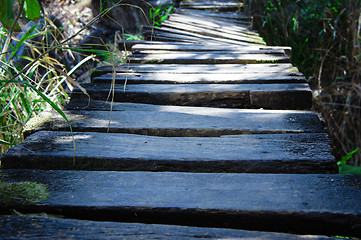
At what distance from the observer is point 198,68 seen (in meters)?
2.53

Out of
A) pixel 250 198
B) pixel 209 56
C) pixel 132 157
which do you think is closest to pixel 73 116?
pixel 132 157

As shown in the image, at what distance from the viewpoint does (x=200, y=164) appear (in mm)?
1156

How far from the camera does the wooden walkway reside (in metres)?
0.87

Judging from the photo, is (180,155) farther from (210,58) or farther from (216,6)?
(216,6)

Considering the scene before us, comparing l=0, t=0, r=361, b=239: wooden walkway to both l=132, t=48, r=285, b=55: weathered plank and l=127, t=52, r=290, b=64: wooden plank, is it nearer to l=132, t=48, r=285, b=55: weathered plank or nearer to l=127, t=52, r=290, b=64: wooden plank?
l=127, t=52, r=290, b=64: wooden plank

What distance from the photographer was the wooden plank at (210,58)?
2.66 metres

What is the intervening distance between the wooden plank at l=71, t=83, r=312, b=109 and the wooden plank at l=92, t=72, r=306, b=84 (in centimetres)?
12

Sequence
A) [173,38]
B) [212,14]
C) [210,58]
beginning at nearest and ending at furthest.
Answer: [210,58]
[173,38]
[212,14]

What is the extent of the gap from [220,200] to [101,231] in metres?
0.33

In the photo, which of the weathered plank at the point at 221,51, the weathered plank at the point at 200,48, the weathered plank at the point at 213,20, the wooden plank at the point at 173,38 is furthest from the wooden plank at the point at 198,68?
the weathered plank at the point at 213,20

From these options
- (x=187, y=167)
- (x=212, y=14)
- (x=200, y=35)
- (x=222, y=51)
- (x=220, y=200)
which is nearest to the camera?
(x=220, y=200)

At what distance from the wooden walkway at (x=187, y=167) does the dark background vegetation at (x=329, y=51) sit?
2925 mm

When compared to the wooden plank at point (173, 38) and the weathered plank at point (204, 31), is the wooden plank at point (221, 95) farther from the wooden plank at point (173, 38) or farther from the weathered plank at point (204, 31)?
the weathered plank at point (204, 31)

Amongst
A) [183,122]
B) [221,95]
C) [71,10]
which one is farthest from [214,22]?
[71,10]
